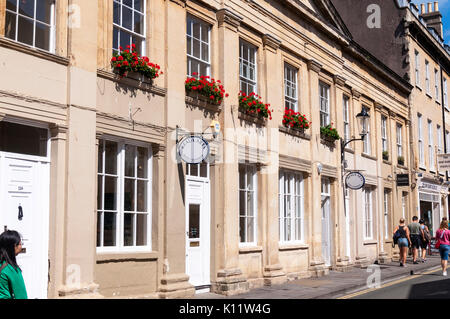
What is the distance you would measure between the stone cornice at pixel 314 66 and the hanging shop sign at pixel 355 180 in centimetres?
359

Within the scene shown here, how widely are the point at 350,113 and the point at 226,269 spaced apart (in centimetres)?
1029

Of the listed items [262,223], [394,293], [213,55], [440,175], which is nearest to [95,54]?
[213,55]

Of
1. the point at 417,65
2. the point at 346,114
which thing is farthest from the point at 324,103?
the point at 417,65

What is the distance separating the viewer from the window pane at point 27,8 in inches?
356

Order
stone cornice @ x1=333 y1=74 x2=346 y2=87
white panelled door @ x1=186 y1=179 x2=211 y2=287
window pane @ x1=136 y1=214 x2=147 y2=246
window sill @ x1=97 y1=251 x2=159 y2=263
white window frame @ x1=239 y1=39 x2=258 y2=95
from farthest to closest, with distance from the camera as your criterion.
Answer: stone cornice @ x1=333 y1=74 x2=346 y2=87
white window frame @ x1=239 y1=39 x2=258 y2=95
white panelled door @ x1=186 y1=179 x2=211 y2=287
window pane @ x1=136 y1=214 x2=147 y2=246
window sill @ x1=97 y1=251 x2=159 y2=263

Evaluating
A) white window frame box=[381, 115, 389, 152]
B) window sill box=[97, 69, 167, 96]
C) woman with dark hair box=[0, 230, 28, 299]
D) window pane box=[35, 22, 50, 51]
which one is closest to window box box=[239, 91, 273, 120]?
window sill box=[97, 69, 167, 96]

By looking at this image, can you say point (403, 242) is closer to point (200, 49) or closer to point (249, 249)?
point (249, 249)

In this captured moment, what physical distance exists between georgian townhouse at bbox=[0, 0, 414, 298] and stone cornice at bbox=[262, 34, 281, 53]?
4cm

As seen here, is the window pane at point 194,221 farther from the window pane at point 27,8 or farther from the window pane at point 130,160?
the window pane at point 27,8

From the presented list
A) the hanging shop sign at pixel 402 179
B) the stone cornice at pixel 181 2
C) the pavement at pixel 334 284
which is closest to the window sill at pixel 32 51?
the stone cornice at pixel 181 2

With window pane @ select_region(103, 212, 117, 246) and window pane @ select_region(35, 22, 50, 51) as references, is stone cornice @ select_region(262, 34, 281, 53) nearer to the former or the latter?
window pane @ select_region(103, 212, 117, 246)

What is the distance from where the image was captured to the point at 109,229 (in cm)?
1041

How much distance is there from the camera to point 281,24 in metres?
16.3

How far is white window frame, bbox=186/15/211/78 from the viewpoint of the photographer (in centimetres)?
1290
